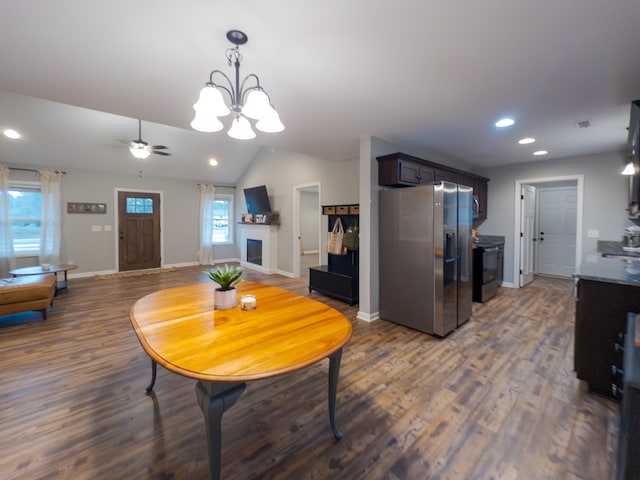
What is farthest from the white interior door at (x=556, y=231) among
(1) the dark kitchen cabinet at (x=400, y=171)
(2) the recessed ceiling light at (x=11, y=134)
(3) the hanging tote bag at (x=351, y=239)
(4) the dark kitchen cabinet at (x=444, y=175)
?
(2) the recessed ceiling light at (x=11, y=134)

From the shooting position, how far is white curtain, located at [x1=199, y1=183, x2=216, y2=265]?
776cm

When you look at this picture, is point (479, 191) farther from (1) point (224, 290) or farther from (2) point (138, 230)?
(2) point (138, 230)

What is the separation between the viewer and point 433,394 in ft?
6.90

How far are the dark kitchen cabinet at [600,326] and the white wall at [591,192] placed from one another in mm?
3366

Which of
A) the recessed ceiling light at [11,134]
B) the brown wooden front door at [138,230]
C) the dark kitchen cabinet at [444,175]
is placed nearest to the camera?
the dark kitchen cabinet at [444,175]

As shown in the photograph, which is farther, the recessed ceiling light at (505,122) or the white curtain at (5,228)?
the white curtain at (5,228)

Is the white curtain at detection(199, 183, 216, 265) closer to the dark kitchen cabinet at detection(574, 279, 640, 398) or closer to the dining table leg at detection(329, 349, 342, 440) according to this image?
the dining table leg at detection(329, 349, 342, 440)

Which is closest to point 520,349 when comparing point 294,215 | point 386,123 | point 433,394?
point 433,394

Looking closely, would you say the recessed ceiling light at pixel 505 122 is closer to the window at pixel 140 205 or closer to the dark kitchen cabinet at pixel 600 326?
the dark kitchen cabinet at pixel 600 326

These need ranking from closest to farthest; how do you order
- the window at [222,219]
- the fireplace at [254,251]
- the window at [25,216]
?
the window at [25,216] → the fireplace at [254,251] → the window at [222,219]

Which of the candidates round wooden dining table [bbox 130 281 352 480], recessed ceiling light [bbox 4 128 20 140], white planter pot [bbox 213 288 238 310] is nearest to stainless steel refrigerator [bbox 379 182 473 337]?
round wooden dining table [bbox 130 281 352 480]

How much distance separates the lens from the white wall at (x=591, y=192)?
425 centimetres

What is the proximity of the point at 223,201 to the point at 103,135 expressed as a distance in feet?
11.3

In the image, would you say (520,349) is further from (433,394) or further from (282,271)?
(282,271)
